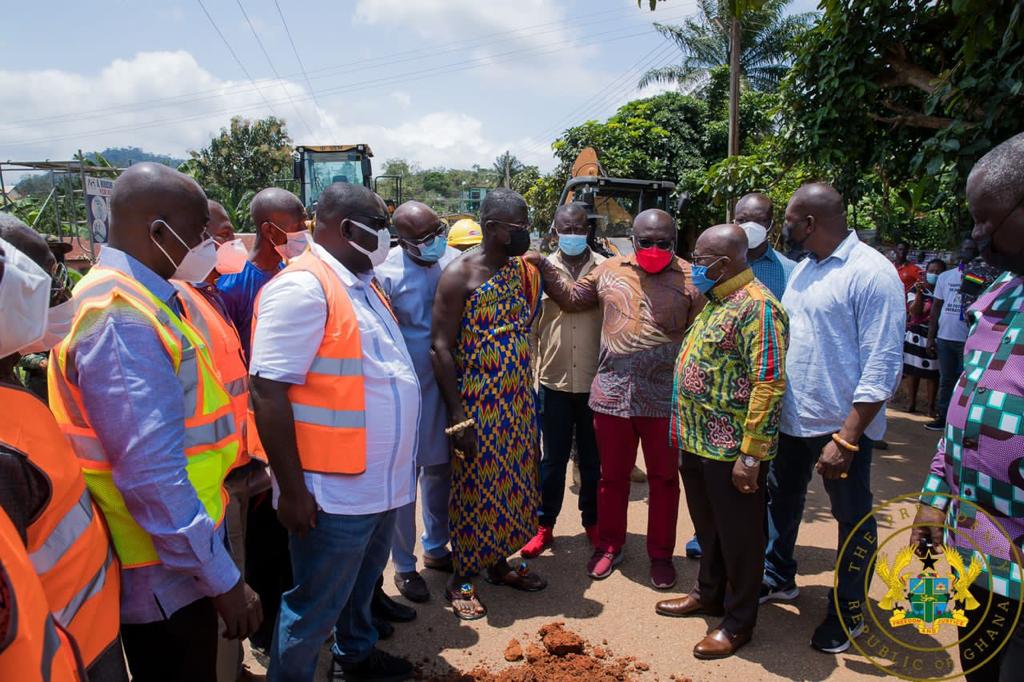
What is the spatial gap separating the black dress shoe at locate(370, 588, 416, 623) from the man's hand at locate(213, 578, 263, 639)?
61.7 inches

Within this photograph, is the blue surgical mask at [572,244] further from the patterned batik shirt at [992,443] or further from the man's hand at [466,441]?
the patterned batik shirt at [992,443]

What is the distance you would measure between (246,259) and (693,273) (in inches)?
83.7

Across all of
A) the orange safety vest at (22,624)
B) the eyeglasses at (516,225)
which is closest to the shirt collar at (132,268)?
the orange safety vest at (22,624)

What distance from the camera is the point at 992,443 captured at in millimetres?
1782

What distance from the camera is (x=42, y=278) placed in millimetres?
1253

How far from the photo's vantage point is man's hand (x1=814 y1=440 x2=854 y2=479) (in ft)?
9.14

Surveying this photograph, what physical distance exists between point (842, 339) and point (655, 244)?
1.06 meters

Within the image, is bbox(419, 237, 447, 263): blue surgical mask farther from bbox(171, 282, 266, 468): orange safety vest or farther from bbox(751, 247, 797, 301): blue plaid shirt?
bbox(751, 247, 797, 301): blue plaid shirt

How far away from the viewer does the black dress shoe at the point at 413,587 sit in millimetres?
3535

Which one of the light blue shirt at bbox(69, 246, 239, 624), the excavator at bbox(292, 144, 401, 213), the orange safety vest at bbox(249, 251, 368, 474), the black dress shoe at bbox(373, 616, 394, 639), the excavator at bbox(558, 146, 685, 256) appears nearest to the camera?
the light blue shirt at bbox(69, 246, 239, 624)

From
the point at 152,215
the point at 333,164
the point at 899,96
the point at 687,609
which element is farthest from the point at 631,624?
the point at 333,164

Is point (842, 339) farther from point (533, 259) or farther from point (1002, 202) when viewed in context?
point (533, 259)

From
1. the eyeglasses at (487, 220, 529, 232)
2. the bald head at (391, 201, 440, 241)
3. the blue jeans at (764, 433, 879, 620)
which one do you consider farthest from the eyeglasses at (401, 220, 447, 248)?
the blue jeans at (764, 433, 879, 620)

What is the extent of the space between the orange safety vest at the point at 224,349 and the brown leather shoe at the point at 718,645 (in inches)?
84.3
